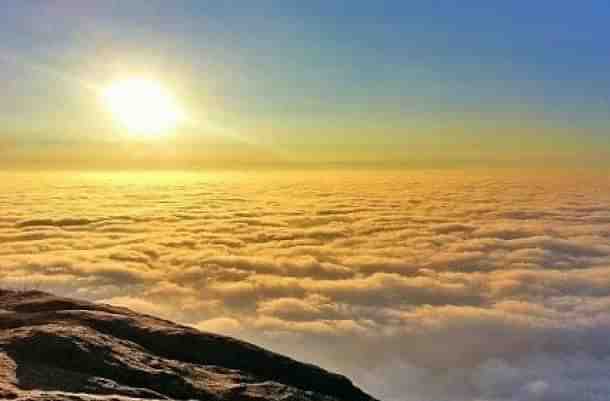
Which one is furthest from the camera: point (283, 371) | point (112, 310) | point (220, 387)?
point (112, 310)

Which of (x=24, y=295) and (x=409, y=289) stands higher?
(x=24, y=295)

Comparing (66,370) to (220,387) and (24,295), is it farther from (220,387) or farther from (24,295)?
(24,295)

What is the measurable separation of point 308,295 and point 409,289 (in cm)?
1257

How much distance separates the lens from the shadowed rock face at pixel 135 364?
24.8ft

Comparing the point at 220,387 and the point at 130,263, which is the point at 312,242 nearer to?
the point at 130,263

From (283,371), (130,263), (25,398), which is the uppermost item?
(25,398)

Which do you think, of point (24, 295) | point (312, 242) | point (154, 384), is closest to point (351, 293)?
point (312, 242)

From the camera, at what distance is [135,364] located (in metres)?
8.67

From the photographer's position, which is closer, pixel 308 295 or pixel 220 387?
pixel 220 387

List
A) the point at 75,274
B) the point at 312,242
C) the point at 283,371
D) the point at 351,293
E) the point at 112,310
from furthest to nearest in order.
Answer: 1. the point at 312,242
2. the point at 351,293
3. the point at 75,274
4. the point at 112,310
5. the point at 283,371

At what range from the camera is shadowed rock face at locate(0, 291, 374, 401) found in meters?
7.55

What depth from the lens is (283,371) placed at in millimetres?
10258

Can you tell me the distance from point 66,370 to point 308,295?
5553 centimetres

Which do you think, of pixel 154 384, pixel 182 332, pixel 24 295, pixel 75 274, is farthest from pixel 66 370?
pixel 75 274
